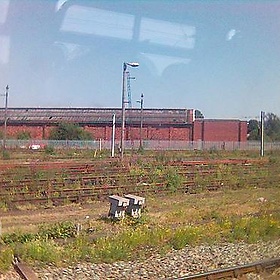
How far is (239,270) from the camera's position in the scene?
20.4ft

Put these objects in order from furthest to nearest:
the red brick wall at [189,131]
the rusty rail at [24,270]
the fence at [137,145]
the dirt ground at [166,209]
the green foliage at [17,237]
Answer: the red brick wall at [189,131], the fence at [137,145], the dirt ground at [166,209], the green foliage at [17,237], the rusty rail at [24,270]

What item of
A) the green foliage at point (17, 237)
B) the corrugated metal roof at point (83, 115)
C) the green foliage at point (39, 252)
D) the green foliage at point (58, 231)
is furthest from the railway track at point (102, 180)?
the corrugated metal roof at point (83, 115)

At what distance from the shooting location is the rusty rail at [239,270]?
578cm

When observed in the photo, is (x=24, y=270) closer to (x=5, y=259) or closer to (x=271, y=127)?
(x=5, y=259)

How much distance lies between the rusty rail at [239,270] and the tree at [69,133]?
147 ft

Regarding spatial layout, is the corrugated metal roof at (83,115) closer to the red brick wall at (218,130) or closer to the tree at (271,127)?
the red brick wall at (218,130)

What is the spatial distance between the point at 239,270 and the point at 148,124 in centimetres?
4911

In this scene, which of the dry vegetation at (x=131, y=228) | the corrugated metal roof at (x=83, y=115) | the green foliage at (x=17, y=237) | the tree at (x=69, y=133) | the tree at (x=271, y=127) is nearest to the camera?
the dry vegetation at (x=131, y=228)

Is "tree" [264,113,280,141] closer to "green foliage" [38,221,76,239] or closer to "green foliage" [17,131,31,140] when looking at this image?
"green foliage" [38,221,76,239]

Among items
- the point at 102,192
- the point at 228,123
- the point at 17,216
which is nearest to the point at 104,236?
the point at 17,216

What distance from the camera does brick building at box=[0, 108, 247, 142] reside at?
180 feet

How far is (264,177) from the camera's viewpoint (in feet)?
64.7

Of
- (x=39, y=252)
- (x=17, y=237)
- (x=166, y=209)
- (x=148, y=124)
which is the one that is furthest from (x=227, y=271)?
(x=148, y=124)

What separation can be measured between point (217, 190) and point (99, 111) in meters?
41.2
